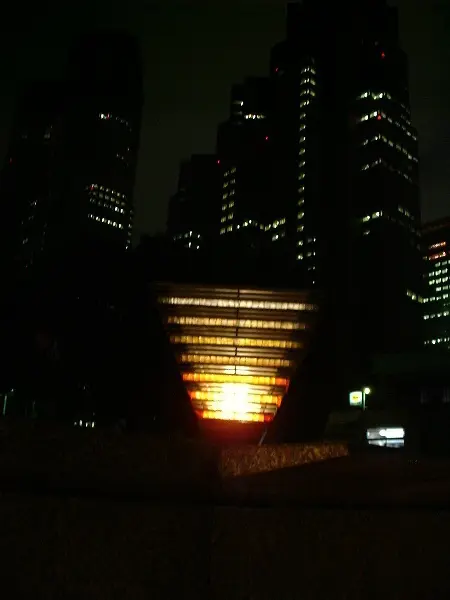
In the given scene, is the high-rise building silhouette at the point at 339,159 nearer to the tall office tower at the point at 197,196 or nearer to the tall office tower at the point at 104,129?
the tall office tower at the point at 197,196

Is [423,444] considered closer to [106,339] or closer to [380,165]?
[106,339]

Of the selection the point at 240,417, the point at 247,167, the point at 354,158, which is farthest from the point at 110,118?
the point at 240,417

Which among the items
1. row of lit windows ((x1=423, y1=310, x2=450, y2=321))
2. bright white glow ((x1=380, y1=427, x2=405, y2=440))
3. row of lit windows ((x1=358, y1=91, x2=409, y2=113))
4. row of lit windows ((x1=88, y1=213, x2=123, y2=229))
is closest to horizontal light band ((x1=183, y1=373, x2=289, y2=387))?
bright white glow ((x1=380, y1=427, x2=405, y2=440))

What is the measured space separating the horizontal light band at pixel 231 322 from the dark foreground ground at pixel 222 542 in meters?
1.68

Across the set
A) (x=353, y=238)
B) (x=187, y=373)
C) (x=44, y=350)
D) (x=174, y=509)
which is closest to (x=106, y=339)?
(x=44, y=350)

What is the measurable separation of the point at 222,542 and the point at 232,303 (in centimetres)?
213

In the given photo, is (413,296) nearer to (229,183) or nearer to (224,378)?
(229,183)

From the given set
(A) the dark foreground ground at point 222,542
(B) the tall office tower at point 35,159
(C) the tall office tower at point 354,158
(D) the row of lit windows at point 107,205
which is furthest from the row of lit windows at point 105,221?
(A) the dark foreground ground at point 222,542

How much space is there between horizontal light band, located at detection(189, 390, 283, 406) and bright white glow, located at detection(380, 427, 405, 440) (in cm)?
2745

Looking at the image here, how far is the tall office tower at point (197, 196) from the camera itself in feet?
314

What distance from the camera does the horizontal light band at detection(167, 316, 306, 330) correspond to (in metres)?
4.84

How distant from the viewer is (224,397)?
4.95m

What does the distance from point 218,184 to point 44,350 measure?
7886 centimetres

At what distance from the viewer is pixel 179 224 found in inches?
3713
